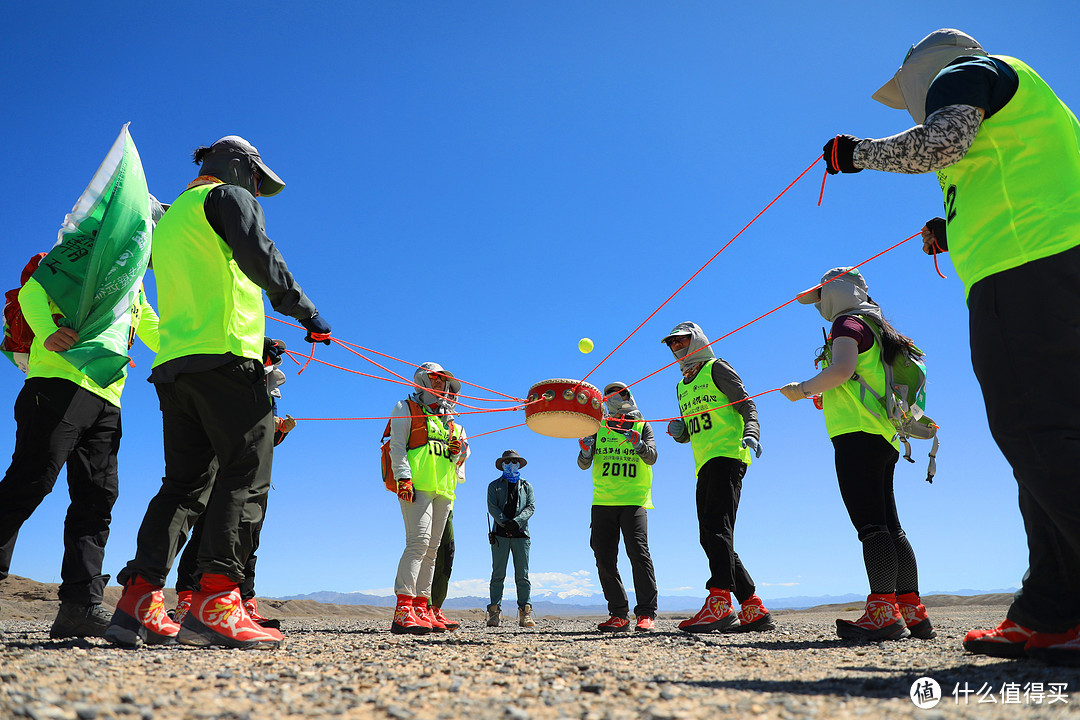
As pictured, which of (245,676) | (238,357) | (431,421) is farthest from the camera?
(431,421)

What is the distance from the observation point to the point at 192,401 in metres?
3.31

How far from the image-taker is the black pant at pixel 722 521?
486 centimetres

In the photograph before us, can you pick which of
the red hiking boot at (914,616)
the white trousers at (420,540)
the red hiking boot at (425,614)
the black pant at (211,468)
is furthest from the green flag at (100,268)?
the red hiking boot at (914,616)

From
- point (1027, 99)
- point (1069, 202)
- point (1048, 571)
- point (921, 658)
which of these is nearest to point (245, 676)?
point (921, 658)

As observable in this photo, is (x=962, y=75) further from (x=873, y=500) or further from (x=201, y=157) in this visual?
(x=201, y=157)

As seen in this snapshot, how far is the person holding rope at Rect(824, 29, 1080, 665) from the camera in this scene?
2.27 metres

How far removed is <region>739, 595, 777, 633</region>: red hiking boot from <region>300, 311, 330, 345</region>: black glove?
362cm

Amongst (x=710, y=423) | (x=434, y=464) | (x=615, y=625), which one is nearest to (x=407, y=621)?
(x=434, y=464)

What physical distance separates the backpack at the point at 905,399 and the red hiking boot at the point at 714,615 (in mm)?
1619

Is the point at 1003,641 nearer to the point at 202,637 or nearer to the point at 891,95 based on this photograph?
the point at 891,95

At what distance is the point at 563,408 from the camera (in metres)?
4.55

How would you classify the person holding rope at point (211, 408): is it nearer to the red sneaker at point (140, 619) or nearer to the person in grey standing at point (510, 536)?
the red sneaker at point (140, 619)

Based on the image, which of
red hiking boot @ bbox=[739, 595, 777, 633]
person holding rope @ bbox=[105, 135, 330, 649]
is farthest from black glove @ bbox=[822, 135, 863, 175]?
red hiking boot @ bbox=[739, 595, 777, 633]

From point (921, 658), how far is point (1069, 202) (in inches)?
75.7
